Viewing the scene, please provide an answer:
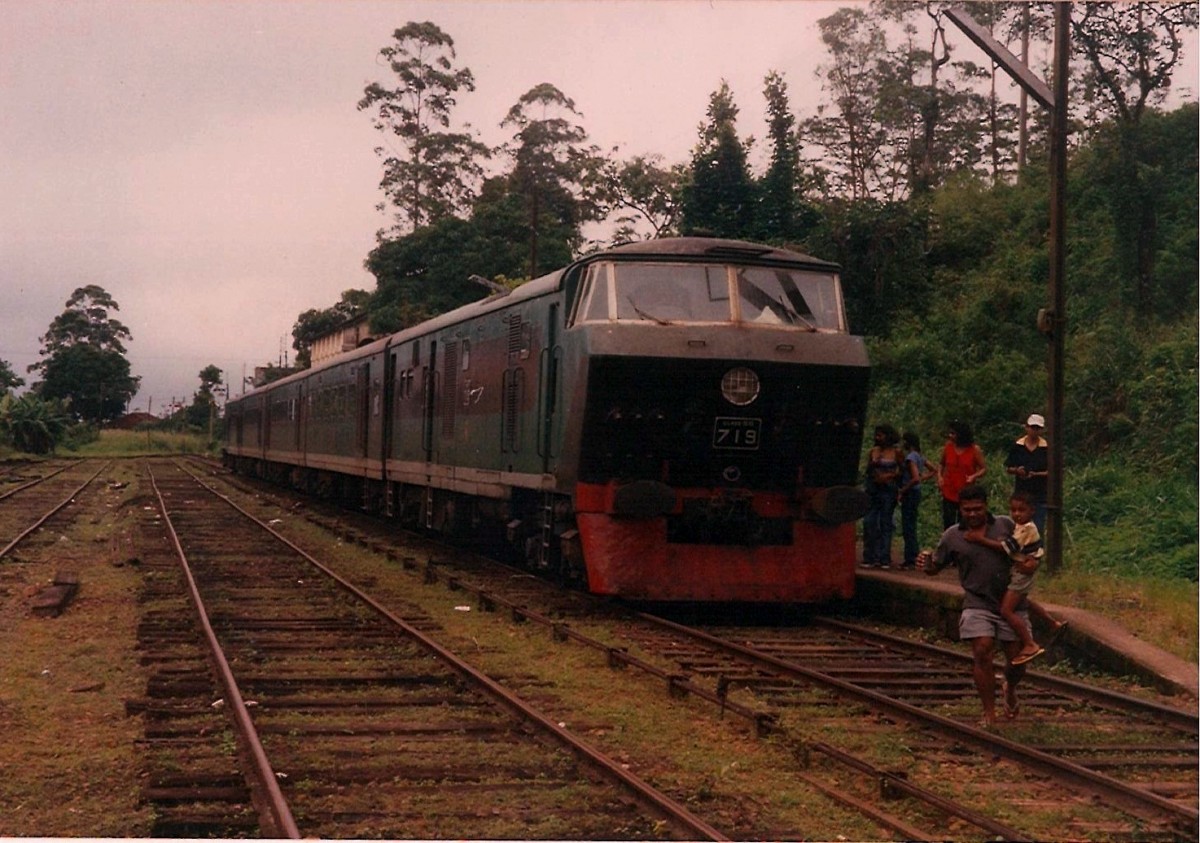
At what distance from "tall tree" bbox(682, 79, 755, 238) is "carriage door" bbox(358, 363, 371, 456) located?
7.10 metres

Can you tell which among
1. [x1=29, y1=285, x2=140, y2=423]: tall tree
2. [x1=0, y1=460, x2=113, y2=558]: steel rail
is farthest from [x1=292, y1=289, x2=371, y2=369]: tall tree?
[x1=0, y1=460, x2=113, y2=558]: steel rail

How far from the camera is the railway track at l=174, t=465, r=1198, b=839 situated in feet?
18.5

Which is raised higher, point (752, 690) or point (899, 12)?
point (899, 12)

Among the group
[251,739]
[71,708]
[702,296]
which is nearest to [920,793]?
[251,739]

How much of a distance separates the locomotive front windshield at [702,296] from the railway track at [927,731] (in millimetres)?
2567

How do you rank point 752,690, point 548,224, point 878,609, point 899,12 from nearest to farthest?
point 752,690 → point 878,609 → point 899,12 → point 548,224

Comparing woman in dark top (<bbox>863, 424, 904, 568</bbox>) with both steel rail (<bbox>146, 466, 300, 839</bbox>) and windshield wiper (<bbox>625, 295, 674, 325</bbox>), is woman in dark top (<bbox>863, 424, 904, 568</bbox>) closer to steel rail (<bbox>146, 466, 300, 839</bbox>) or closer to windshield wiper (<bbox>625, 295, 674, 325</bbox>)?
windshield wiper (<bbox>625, 295, 674, 325</bbox>)

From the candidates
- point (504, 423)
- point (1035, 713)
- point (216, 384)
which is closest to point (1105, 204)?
point (504, 423)

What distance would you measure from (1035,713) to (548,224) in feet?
79.9

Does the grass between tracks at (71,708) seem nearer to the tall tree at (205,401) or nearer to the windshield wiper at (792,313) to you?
the windshield wiper at (792,313)

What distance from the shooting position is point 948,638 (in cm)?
1085

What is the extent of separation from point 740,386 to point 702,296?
0.90 metres

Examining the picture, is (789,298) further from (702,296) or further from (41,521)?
(41,521)

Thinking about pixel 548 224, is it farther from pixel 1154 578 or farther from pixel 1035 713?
pixel 1035 713
